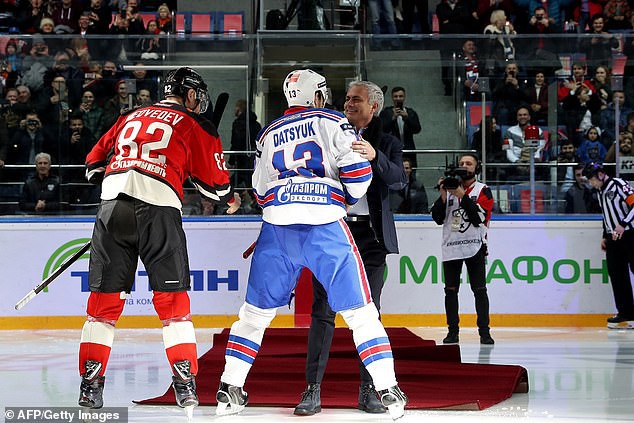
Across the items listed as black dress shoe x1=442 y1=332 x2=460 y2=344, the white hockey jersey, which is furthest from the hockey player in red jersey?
black dress shoe x1=442 y1=332 x2=460 y2=344

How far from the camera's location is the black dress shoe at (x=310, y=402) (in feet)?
17.1

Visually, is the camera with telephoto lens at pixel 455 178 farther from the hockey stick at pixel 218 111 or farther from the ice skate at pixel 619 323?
the hockey stick at pixel 218 111

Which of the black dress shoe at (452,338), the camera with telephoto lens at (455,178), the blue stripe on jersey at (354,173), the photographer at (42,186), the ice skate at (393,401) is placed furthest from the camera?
the photographer at (42,186)

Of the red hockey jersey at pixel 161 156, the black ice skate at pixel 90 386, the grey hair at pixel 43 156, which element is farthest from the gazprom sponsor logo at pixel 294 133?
the grey hair at pixel 43 156

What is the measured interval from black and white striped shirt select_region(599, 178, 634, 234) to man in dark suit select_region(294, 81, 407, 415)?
459cm

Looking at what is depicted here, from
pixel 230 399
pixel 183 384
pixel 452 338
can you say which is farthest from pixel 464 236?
pixel 183 384

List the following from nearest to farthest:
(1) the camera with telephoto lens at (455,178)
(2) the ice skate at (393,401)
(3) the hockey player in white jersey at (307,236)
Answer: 1. (2) the ice skate at (393,401)
2. (3) the hockey player in white jersey at (307,236)
3. (1) the camera with telephoto lens at (455,178)

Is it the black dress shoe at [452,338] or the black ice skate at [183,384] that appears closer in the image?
the black ice skate at [183,384]

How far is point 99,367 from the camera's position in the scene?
499 cm

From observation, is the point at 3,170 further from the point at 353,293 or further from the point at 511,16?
the point at 511,16

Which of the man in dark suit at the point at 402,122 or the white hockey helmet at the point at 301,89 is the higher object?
the man in dark suit at the point at 402,122

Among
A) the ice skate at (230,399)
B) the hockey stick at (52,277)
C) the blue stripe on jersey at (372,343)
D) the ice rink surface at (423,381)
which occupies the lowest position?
the ice rink surface at (423,381)

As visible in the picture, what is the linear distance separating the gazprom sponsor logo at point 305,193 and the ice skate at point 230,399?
0.87 m

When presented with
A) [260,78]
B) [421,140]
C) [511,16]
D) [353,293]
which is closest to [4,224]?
[260,78]
